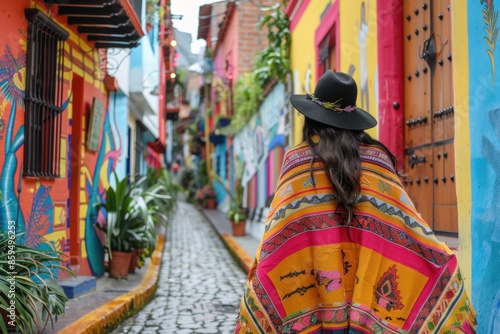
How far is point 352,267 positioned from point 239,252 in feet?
27.2

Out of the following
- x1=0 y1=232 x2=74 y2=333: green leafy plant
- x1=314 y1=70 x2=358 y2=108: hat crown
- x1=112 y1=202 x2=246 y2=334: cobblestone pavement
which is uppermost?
x1=314 y1=70 x2=358 y2=108: hat crown

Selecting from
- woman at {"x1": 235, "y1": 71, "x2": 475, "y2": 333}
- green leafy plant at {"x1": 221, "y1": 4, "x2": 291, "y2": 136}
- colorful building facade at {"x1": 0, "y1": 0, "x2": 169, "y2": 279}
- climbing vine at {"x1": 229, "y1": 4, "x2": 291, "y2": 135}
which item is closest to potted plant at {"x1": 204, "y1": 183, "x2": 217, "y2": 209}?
green leafy plant at {"x1": 221, "y1": 4, "x2": 291, "y2": 136}

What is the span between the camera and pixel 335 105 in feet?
9.61

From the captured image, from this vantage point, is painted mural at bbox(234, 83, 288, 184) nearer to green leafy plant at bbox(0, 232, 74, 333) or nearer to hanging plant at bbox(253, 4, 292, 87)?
hanging plant at bbox(253, 4, 292, 87)

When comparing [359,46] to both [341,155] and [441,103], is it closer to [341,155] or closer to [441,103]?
[441,103]

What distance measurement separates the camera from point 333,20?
7652mm

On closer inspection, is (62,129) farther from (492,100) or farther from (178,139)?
(178,139)

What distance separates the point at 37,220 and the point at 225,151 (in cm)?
1933

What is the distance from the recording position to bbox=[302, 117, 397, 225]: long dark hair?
8.91 feet

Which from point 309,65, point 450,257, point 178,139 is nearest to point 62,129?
point 309,65

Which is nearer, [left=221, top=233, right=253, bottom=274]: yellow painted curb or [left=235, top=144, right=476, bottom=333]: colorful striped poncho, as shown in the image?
[left=235, top=144, right=476, bottom=333]: colorful striped poncho

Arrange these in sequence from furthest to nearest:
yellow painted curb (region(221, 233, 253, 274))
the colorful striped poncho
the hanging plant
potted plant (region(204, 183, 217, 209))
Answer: potted plant (region(204, 183, 217, 209)), the hanging plant, yellow painted curb (region(221, 233, 253, 274)), the colorful striped poncho

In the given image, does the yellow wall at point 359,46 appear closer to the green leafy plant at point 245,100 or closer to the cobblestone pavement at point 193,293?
the cobblestone pavement at point 193,293

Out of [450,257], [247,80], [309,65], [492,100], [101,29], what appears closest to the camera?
[450,257]
